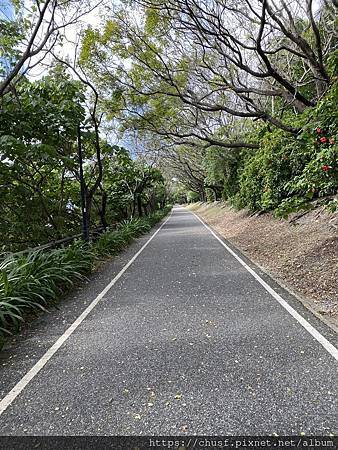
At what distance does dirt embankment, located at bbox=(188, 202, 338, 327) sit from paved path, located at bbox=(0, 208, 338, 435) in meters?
0.56

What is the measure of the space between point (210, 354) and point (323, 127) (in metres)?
4.31

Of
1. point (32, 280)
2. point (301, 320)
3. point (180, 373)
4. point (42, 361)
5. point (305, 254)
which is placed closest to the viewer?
point (180, 373)

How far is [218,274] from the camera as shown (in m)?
7.16

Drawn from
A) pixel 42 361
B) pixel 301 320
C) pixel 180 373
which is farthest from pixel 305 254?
pixel 42 361

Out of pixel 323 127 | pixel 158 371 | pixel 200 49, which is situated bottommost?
pixel 158 371

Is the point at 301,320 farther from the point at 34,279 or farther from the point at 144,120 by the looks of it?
the point at 144,120

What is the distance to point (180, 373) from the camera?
310cm

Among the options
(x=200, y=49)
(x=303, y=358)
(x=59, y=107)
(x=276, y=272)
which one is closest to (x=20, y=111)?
(x=59, y=107)

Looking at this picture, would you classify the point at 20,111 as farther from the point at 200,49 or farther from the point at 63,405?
the point at 200,49

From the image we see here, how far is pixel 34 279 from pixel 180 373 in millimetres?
3499

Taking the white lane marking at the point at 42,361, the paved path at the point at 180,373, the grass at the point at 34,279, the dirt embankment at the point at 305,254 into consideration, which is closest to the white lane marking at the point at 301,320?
the paved path at the point at 180,373

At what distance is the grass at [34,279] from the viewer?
455 centimetres

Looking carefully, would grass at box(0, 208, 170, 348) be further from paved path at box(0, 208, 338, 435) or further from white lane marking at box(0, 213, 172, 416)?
white lane marking at box(0, 213, 172, 416)

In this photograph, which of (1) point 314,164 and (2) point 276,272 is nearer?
(1) point 314,164
